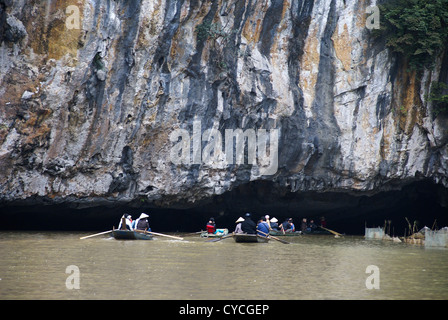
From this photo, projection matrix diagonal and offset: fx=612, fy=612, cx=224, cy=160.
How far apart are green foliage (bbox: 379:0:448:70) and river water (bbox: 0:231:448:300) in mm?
8743

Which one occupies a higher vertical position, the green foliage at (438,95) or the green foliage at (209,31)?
the green foliage at (209,31)

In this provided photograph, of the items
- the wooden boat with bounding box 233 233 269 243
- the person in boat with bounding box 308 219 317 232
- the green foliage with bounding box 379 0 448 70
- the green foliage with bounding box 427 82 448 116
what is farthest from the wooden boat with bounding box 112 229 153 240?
the green foliage with bounding box 427 82 448 116

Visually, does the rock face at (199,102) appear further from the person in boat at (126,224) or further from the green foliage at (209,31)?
the person in boat at (126,224)

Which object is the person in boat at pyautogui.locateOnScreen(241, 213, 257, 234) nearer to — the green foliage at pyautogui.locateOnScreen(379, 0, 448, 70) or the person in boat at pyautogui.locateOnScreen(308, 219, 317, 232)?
the person in boat at pyautogui.locateOnScreen(308, 219, 317, 232)

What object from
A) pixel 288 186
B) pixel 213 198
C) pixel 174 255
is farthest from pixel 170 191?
pixel 174 255

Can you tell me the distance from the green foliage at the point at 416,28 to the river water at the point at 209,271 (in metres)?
8.74

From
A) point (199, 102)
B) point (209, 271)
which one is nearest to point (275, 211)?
point (199, 102)

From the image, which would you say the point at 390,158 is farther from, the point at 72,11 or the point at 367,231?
the point at 72,11

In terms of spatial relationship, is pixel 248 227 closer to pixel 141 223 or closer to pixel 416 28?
pixel 141 223

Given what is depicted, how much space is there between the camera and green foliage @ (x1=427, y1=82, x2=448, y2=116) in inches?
979

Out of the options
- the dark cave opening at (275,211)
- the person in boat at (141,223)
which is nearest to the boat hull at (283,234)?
the dark cave opening at (275,211)

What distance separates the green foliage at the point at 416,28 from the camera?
2380 centimetres

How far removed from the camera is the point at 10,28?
18625 millimetres

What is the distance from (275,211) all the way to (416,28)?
10.4m
